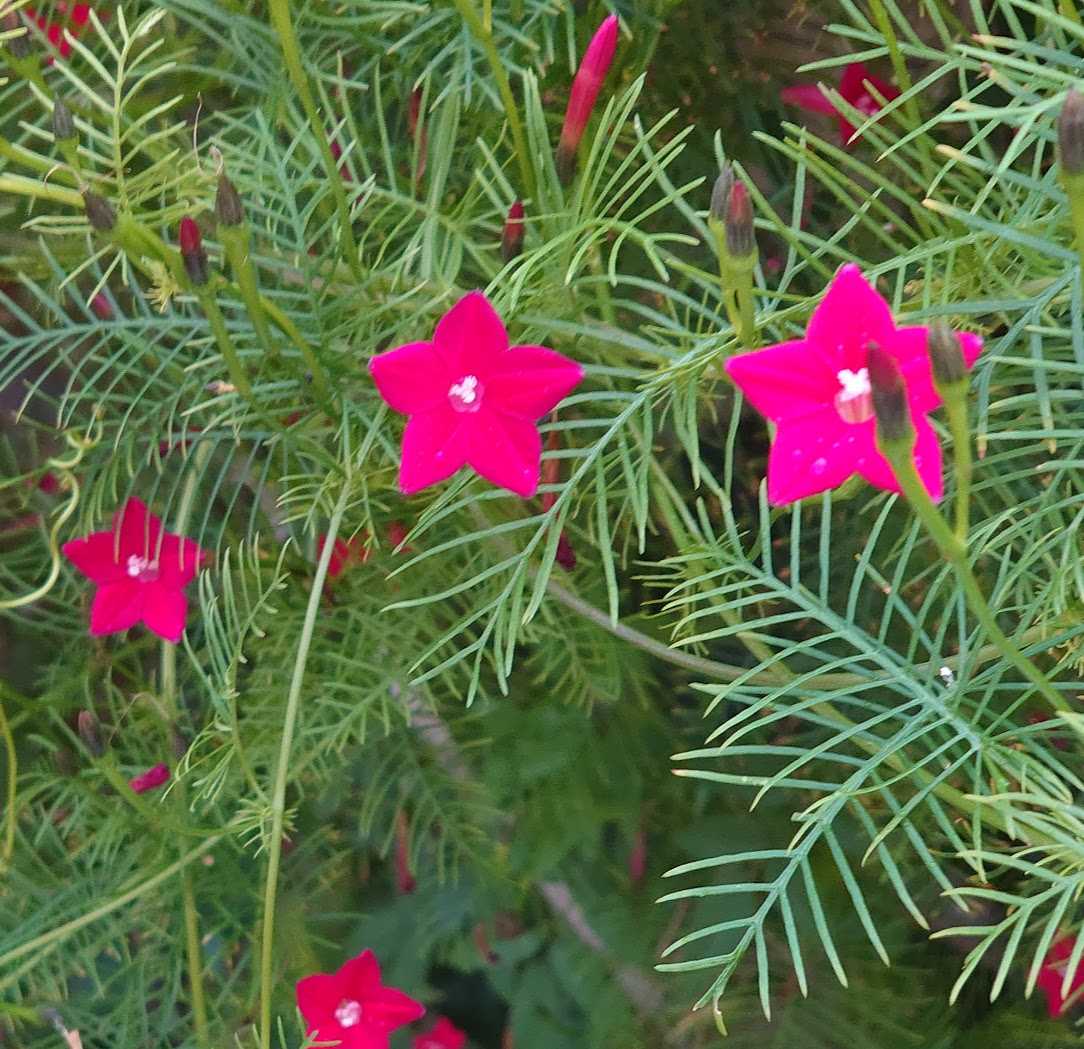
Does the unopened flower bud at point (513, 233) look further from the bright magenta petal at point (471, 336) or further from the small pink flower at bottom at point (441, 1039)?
the small pink flower at bottom at point (441, 1039)

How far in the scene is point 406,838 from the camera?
0.90 m

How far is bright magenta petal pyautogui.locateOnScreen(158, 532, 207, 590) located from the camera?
0.67m

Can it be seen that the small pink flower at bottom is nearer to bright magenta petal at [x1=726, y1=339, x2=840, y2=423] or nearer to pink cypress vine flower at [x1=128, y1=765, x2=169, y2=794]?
pink cypress vine flower at [x1=128, y1=765, x2=169, y2=794]

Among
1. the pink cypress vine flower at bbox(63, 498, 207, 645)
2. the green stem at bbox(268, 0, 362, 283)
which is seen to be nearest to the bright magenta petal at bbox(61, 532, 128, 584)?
the pink cypress vine flower at bbox(63, 498, 207, 645)

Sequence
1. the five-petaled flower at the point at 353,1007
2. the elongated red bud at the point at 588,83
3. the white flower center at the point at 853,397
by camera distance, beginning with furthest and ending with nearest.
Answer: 1. the five-petaled flower at the point at 353,1007
2. the elongated red bud at the point at 588,83
3. the white flower center at the point at 853,397

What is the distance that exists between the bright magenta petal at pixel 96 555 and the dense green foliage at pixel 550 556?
3cm

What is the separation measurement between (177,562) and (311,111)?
0.90 ft

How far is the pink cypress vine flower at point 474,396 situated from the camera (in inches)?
19.5

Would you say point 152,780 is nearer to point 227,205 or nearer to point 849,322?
point 227,205

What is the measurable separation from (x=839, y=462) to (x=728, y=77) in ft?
1.20

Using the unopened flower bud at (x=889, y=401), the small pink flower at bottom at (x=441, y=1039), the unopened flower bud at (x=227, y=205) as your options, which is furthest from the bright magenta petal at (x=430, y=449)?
the small pink flower at bottom at (x=441, y=1039)

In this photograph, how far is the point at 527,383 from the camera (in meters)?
0.50

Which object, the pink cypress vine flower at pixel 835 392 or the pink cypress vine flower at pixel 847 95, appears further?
the pink cypress vine flower at pixel 847 95

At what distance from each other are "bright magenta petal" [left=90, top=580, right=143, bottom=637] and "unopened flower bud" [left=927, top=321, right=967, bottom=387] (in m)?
0.47
